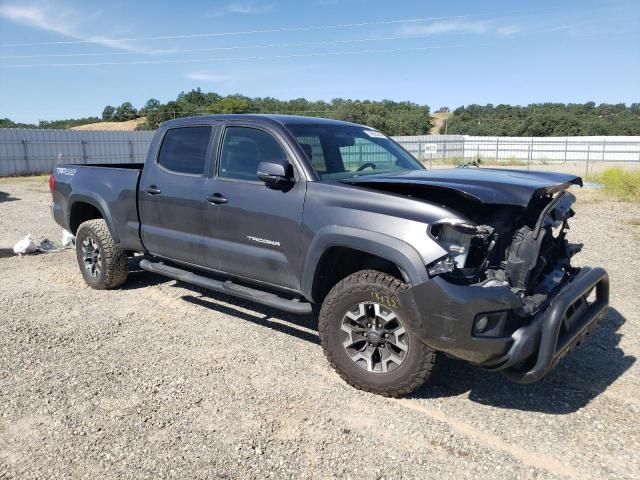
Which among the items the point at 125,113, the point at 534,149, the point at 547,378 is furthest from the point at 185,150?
the point at 125,113

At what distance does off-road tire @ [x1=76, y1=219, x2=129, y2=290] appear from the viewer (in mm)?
5957

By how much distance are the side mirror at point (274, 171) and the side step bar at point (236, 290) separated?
0.95 m

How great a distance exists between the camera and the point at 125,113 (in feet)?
254

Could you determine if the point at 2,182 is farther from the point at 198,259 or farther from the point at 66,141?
the point at 198,259

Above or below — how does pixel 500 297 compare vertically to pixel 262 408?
above

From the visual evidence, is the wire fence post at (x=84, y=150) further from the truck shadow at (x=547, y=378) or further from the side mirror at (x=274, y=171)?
the side mirror at (x=274, y=171)

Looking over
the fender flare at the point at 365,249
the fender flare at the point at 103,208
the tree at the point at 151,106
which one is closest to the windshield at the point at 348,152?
the fender flare at the point at 365,249

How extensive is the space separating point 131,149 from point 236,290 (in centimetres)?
3016

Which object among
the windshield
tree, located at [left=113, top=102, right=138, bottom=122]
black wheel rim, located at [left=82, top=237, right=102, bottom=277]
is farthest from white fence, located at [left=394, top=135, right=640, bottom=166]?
tree, located at [left=113, top=102, right=138, bottom=122]

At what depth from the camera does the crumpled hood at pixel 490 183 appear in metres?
3.27

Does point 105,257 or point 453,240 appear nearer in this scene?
point 453,240

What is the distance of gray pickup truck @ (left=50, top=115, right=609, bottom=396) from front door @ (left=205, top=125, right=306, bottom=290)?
0.5 inches

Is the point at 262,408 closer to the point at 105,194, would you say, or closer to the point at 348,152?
the point at 348,152

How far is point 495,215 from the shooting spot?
353 cm
